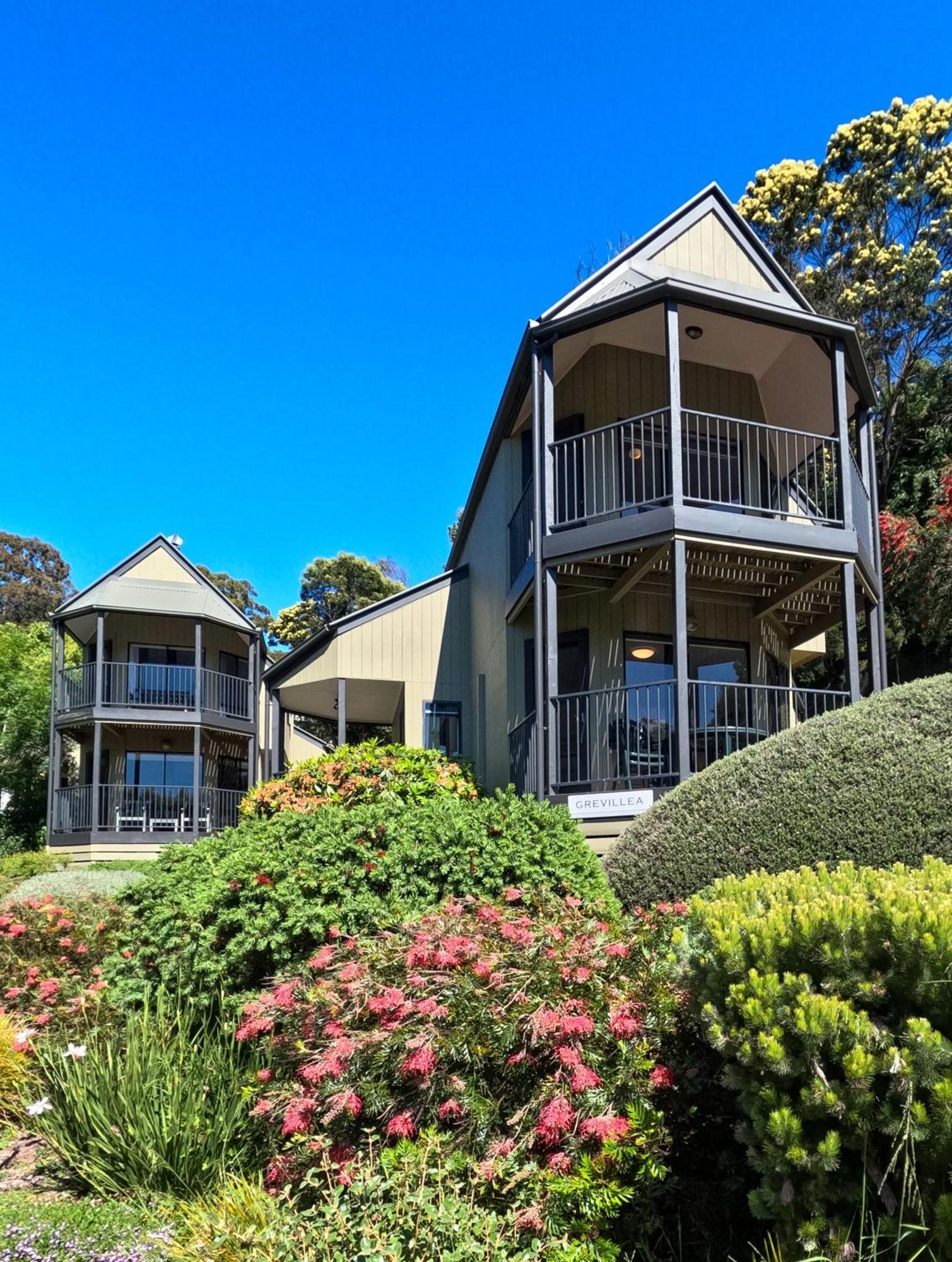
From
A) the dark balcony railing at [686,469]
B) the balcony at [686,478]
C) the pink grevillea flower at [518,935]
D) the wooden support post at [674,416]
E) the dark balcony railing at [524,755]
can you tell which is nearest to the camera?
the pink grevillea flower at [518,935]

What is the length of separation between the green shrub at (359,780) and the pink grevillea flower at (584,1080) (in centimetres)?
578

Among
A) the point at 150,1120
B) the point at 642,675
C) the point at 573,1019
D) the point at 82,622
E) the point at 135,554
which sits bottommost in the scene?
the point at 150,1120

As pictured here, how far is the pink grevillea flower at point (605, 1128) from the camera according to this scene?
330 cm

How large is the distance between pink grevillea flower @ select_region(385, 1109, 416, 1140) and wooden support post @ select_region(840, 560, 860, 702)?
882 centimetres

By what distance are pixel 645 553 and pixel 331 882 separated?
7439mm

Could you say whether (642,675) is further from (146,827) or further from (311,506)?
(311,506)

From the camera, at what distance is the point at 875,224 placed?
2316cm

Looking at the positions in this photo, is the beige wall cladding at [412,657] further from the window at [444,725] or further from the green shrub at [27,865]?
the green shrub at [27,865]

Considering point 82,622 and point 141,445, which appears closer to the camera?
point 82,622

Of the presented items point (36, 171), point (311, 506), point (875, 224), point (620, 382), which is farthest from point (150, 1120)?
point (311, 506)

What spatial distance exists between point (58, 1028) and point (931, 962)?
16.6 ft

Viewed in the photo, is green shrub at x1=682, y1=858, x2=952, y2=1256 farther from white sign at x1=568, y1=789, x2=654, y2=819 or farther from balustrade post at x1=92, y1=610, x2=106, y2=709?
balustrade post at x1=92, y1=610, x2=106, y2=709

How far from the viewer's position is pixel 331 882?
5336 millimetres

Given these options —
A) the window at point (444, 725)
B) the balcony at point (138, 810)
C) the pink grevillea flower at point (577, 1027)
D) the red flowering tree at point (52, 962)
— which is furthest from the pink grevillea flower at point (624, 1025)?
the balcony at point (138, 810)
